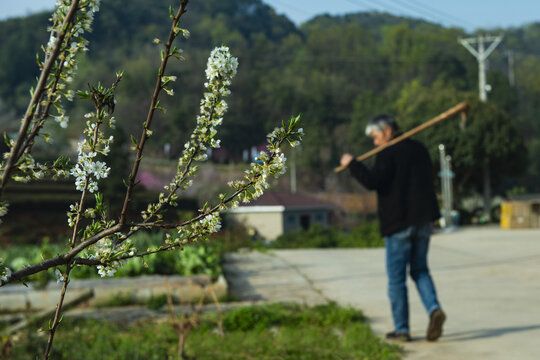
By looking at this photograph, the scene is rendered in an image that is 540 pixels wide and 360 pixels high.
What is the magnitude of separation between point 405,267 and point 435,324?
0.47 meters

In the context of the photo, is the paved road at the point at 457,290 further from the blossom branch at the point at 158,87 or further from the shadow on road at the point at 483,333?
the blossom branch at the point at 158,87

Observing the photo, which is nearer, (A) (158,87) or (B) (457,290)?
(A) (158,87)

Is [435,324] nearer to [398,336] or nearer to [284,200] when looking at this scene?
[398,336]

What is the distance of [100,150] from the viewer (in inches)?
55.4

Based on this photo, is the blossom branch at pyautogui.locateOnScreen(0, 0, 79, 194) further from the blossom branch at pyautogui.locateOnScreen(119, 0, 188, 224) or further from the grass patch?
the grass patch

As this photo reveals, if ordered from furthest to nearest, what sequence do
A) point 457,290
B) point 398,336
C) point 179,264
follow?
point 179,264 → point 457,290 → point 398,336

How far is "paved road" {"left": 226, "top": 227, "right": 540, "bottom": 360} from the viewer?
405 centimetres

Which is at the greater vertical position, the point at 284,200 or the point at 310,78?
the point at 310,78

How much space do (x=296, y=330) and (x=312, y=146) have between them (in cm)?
3680

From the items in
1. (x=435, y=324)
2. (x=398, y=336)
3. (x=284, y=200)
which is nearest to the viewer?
(x=435, y=324)

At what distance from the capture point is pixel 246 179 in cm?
155

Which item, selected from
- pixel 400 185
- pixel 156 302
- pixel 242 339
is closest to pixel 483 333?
pixel 400 185

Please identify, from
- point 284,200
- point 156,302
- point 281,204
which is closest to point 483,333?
point 156,302

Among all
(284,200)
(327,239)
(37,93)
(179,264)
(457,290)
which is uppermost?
(37,93)
